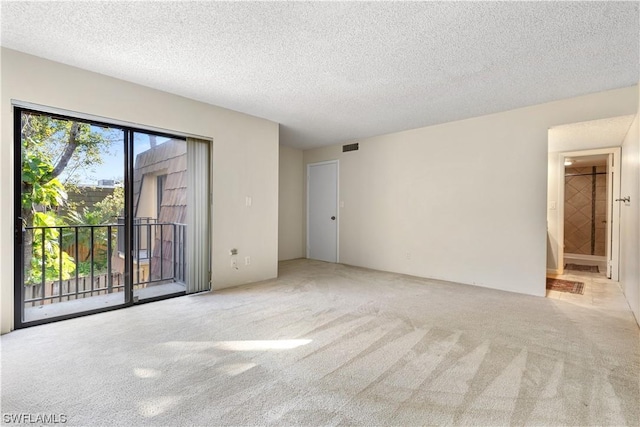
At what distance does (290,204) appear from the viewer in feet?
20.9

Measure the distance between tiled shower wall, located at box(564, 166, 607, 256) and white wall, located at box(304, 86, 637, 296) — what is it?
430 centimetres

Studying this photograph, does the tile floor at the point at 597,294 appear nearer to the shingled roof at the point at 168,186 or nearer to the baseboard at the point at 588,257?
the baseboard at the point at 588,257

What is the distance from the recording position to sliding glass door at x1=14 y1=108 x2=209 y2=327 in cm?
275

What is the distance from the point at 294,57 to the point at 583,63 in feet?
8.20

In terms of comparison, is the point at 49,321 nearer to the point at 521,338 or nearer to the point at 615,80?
the point at 521,338

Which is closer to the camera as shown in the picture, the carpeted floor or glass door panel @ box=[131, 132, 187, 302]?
glass door panel @ box=[131, 132, 187, 302]

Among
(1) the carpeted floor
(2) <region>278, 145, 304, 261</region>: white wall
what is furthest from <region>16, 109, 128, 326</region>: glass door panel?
(1) the carpeted floor

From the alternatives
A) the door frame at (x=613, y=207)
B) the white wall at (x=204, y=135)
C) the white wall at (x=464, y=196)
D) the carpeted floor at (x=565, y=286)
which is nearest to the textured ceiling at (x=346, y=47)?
the white wall at (x=204, y=135)

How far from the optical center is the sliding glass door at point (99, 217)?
9.01ft

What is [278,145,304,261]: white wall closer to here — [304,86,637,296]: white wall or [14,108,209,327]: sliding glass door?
[304,86,637,296]: white wall

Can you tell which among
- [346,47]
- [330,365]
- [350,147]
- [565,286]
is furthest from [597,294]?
[346,47]

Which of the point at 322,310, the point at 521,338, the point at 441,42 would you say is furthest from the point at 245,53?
the point at 521,338

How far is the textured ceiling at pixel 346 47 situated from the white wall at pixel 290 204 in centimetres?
268

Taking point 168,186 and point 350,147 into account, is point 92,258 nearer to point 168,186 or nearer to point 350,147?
point 168,186
